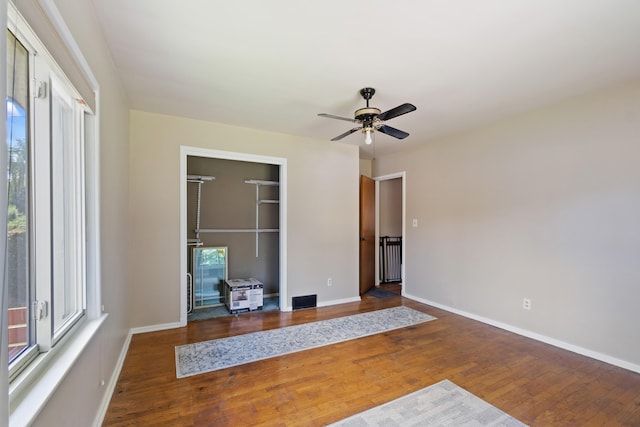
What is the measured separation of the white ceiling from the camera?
1782mm

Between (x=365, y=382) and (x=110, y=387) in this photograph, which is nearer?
(x=110, y=387)

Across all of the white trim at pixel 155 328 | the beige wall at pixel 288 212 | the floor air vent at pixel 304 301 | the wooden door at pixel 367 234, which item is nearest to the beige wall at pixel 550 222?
the wooden door at pixel 367 234

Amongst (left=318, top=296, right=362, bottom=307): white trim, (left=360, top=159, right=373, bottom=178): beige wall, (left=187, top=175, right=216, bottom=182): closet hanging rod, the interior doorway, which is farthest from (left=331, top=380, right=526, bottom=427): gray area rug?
(left=360, top=159, right=373, bottom=178): beige wall

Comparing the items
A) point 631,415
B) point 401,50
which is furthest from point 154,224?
point 631,415

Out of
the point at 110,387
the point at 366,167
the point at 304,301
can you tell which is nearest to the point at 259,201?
the point at 304,301

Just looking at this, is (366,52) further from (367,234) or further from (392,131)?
(367,234)

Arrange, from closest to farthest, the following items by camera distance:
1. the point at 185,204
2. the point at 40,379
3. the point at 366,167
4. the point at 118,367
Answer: the point at 40,379 → the point at 118,367 → the point at 185,204 → the point at 366,167

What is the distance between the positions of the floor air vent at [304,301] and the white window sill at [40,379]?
2879mm

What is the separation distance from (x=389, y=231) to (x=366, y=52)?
4505mm

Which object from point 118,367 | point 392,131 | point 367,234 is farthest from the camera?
point 367,234

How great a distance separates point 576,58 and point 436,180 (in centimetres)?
241

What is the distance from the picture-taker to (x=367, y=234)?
5316 mm

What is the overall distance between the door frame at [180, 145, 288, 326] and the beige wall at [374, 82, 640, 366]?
2332 millimetres

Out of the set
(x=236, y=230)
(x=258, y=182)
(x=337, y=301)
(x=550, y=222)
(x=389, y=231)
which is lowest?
(x=337, y=301)
